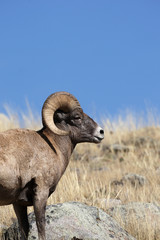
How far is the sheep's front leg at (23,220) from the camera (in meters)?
6.62

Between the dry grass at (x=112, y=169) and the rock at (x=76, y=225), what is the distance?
0.92 meters

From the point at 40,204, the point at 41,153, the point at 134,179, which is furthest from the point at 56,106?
the point at 134,179

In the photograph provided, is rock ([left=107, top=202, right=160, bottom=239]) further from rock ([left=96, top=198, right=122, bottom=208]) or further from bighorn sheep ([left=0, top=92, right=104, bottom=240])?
bighorn sheep ([left=0, top=92, right=104, bottom=240])

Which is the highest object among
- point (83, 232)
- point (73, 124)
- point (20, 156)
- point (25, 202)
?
point (73, 124)

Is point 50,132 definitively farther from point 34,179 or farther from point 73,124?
point 34,179

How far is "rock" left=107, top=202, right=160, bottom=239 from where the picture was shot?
27.2 ft

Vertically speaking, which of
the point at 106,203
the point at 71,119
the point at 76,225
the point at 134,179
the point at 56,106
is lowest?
the point at 76,225

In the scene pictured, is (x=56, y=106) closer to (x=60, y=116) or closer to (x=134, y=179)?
(x=60, y=116)

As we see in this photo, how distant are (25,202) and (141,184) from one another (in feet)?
25.0

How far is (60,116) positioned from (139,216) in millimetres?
3401

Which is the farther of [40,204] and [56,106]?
[56,106]

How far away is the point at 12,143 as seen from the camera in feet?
19.4

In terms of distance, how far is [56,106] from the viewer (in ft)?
21.6

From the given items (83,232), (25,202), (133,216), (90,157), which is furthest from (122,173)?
(25,202)
